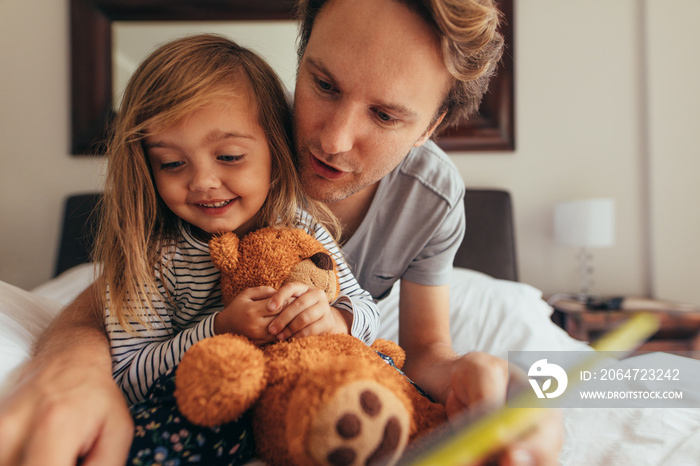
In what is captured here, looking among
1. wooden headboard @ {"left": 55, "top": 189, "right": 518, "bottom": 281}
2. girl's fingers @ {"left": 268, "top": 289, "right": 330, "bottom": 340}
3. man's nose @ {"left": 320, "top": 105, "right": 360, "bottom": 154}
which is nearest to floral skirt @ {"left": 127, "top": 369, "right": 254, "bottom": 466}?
girl's fingers @ {"left": 268, "top": 289, "right": 330, "bottom": 340}

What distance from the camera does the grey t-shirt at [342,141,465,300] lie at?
1.04 metres

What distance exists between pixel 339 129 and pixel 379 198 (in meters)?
0.31

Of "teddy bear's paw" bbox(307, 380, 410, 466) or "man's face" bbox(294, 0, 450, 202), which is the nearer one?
"teddy bear's paw" bbox(307, 380, 410, 466)

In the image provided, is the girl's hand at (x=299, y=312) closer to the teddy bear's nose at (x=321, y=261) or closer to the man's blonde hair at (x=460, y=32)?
the teddy bear's nose at (x=321, y=261)

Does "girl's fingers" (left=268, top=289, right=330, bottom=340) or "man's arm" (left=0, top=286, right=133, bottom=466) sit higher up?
"girl's fingers" (left=268, top=289, right=330, bottom=340)

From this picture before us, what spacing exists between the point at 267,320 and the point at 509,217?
1927 mm

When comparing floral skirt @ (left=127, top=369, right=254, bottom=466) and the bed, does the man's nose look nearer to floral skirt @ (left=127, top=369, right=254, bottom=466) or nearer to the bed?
floral skirt @ (left=127, top=369, right=254, bottom=466)

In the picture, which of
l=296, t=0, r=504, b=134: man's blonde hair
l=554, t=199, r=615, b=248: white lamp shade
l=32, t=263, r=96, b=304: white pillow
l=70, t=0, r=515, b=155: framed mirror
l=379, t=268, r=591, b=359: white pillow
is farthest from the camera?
l=70, t=0, r=515, b=155: framed mirror

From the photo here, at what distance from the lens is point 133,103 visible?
72cm

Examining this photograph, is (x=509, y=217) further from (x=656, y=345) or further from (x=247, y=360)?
(x=247, y=360)

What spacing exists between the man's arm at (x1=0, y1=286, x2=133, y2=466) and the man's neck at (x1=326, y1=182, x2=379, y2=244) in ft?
1.85

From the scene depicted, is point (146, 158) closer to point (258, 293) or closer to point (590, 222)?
point (258, 293)

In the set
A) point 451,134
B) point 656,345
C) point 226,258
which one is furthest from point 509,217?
point 226,258

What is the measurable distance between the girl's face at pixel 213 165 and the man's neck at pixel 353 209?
34 cm
